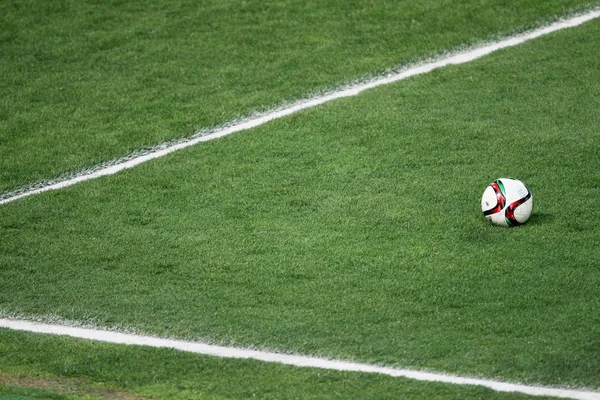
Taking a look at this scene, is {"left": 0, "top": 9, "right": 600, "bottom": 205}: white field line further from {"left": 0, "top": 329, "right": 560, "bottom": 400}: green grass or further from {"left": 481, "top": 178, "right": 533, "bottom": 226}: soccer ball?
{"left": 481, "top": 178, "right": 533, "bottom": 226}: soccer ball

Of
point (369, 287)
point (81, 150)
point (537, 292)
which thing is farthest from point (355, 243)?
point (81, 150)

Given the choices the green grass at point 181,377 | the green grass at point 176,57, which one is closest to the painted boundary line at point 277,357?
the green grass at point 181,377

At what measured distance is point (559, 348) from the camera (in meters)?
8.26

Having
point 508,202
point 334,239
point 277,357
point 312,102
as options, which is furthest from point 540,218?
point 312,102

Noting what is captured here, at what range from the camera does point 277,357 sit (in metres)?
8.48

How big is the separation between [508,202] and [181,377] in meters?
3.95

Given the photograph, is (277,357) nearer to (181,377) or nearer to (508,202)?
(181,377)

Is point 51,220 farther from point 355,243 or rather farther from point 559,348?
point 559,348

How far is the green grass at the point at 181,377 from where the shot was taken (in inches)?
307

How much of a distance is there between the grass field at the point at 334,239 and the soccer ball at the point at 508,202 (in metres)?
0.15

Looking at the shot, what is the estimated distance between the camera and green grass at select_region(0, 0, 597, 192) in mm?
13578

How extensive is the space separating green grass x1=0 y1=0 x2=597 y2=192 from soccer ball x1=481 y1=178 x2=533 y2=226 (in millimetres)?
4543

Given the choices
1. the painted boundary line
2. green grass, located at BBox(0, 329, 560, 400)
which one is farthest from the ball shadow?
green grass, located at BBox(0, 329, 560, 400)

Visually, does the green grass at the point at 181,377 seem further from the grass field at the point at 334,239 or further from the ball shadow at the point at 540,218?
the ball shadow at the point at 540,218
